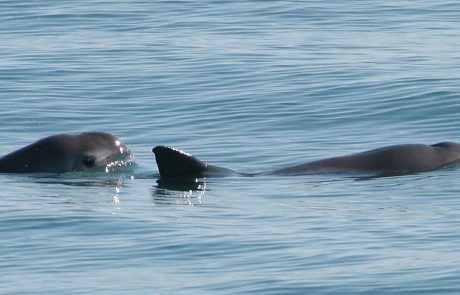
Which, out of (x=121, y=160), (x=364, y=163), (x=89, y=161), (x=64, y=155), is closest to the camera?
(x=364, y=163)

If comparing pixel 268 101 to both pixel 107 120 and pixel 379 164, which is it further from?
pixel 379 164

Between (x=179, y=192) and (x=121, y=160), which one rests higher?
(x=121, y=160)

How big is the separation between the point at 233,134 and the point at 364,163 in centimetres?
368

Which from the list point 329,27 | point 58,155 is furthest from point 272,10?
point 58,155

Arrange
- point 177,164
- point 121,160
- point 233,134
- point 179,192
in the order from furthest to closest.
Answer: point 233,134 → point 121,160 → point 177,164 → point 179,192

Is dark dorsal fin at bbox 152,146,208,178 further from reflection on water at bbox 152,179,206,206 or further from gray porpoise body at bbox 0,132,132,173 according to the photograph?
gray porpoise body at bbox 0,132,132,173

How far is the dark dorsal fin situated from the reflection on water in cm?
11

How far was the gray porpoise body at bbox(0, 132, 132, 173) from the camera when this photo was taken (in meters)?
18.1

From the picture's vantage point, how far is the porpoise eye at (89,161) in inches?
723

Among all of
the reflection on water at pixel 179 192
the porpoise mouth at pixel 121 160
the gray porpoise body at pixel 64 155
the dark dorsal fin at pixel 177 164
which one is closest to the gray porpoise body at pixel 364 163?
the dark dorsal fin at pixel 177 164

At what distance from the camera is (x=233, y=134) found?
21047 millimetres

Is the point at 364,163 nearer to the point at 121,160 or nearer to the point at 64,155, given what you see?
the point at 121,160

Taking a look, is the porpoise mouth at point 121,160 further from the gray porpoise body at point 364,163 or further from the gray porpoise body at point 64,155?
the gray porpoise body at point 364,163

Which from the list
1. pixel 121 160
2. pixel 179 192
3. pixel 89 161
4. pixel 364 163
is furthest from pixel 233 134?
pixel 179 192
